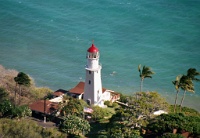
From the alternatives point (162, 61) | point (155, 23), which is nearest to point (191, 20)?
point (155, 23)

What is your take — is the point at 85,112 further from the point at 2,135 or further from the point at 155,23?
the point at 155,23

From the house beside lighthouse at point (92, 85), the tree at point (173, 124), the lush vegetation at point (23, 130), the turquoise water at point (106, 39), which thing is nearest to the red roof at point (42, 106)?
the house beside lighthouse at point (92, 85)

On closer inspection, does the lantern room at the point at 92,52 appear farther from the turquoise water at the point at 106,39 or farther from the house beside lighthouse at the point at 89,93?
the turquoise water at the point at 106,39

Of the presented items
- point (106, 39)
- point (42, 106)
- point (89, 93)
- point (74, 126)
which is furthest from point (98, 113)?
point (106, 39)

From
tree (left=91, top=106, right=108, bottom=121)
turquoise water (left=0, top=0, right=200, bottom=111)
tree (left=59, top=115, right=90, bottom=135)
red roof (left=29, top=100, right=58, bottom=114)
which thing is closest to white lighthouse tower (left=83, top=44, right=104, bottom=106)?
tree (left=91, top=106, right=108, bottom=121)

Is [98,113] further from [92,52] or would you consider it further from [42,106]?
[92,52]

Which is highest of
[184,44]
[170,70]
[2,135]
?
[184,44]
